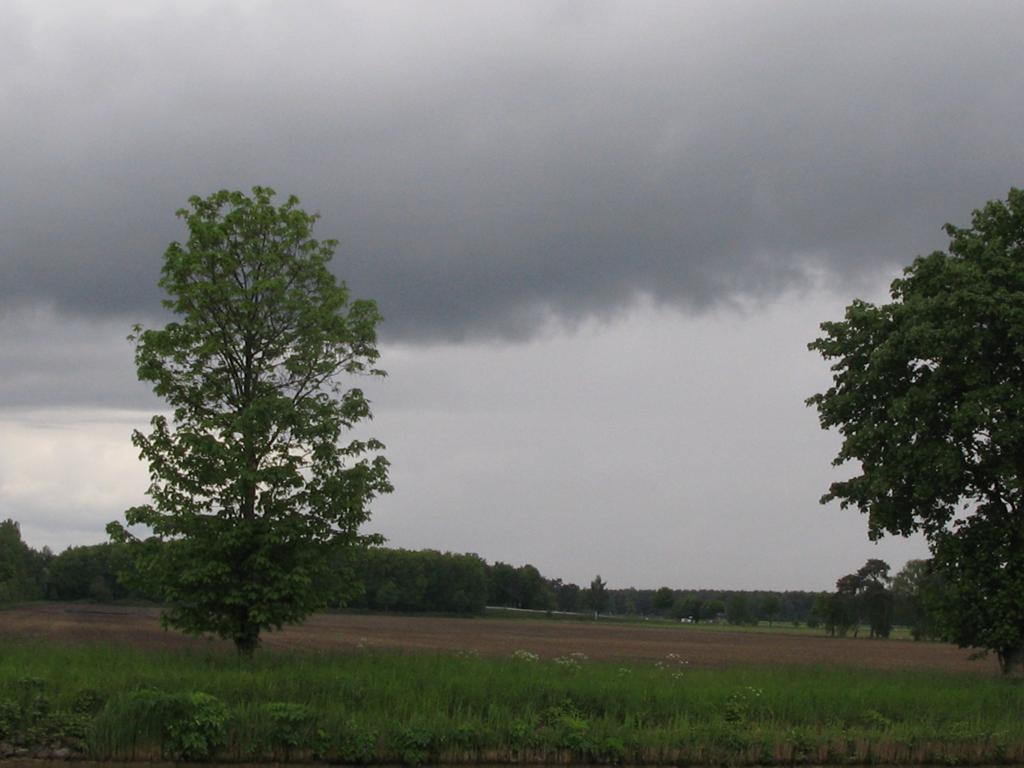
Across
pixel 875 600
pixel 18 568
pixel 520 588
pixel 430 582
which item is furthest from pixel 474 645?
pixel 520 588

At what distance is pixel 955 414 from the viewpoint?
1122 inches

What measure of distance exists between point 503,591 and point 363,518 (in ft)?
562

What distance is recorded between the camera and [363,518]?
81.3 feet

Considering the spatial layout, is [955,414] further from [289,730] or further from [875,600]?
[875,600]

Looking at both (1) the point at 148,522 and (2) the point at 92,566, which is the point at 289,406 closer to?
(1) the point at 148,522

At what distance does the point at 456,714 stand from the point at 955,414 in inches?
650

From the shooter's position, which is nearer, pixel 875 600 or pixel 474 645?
pixel 474 645

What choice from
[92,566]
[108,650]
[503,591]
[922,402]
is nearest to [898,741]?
[922,402]

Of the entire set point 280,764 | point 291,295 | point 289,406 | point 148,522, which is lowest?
point 280,764

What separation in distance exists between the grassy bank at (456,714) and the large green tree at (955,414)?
542 cm

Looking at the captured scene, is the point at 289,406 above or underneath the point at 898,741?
above

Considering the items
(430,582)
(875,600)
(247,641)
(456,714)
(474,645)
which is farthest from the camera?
(430,582)

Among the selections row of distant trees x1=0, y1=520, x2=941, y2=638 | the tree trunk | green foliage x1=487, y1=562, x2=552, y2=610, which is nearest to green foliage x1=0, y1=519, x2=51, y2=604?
row of distant trees x1=0, y1=520, x2=941, y2=638

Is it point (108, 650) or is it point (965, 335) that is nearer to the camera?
point (108, 650)
